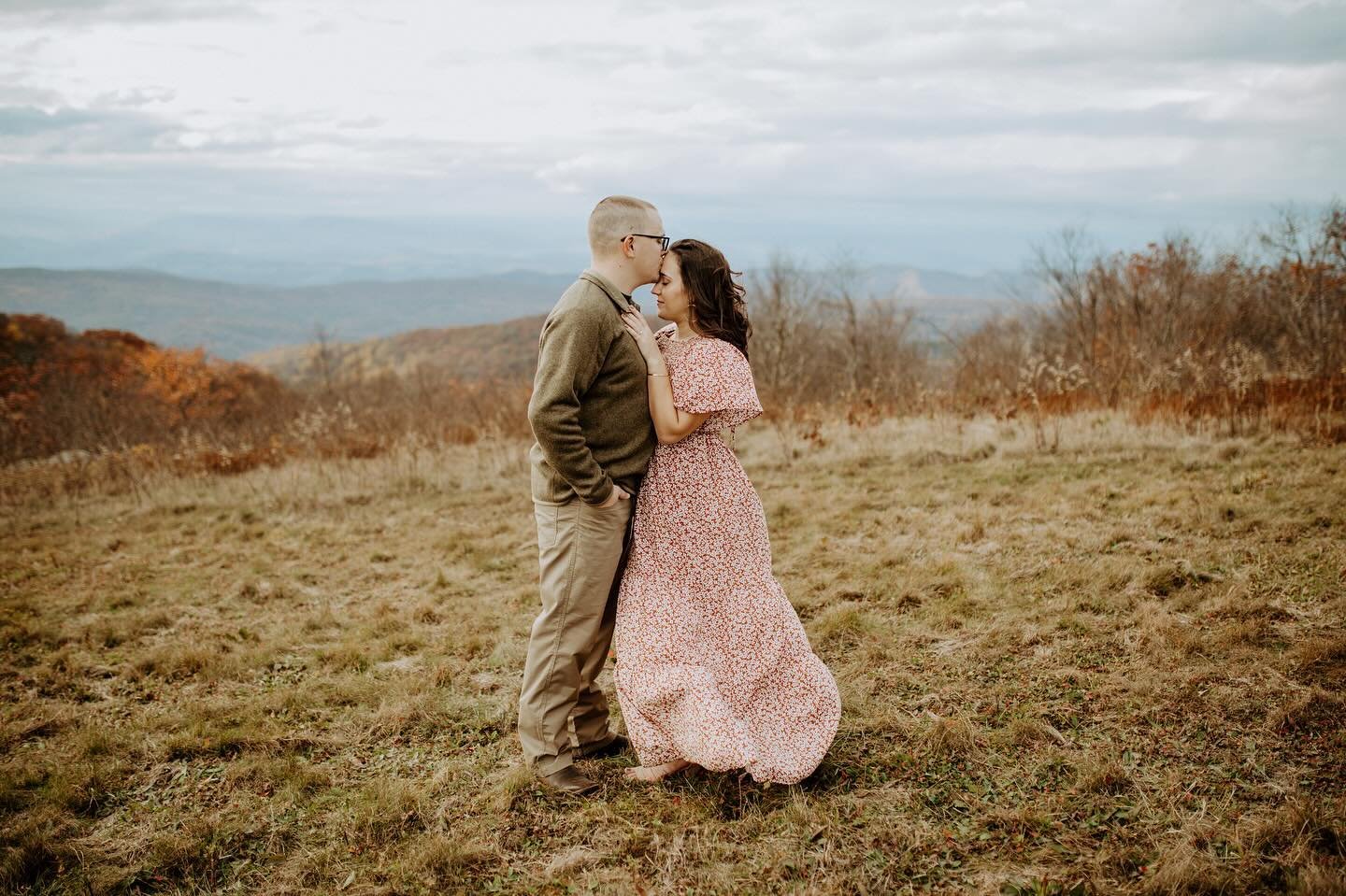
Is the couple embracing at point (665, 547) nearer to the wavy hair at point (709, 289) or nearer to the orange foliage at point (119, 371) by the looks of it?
the wavy hair at point (709, 289)

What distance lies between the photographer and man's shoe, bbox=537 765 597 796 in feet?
10.4

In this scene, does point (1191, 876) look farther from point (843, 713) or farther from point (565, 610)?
point (565, 610)

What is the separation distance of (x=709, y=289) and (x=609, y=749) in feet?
6.51

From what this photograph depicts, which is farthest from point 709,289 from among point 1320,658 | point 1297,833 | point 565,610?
point 1320,658

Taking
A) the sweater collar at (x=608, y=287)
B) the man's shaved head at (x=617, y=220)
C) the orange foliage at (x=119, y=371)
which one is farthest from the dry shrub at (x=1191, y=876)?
the orange foliage at (x=119, y=371)

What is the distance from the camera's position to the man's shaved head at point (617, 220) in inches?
119

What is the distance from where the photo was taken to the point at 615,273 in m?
3.05

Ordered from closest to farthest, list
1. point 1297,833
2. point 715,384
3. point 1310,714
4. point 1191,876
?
point 1191,876
point 1297,833
point 715,384
point 1310,714

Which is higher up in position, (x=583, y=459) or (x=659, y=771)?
(x=583, y=459)

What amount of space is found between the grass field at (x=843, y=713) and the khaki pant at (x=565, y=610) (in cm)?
24

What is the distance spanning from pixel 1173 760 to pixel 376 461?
8.89 meters

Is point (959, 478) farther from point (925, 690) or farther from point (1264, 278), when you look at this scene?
point (1264, 278)

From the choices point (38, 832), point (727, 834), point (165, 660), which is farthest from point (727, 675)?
point (165, 660)

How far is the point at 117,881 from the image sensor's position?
9.25 ft
